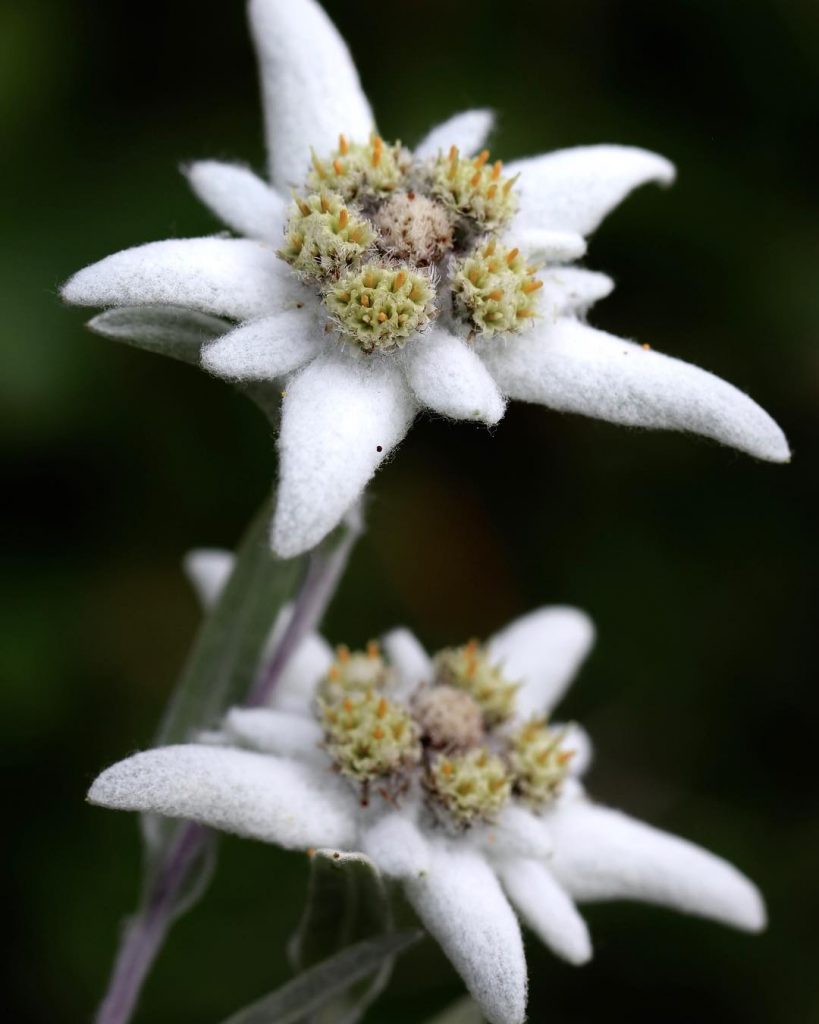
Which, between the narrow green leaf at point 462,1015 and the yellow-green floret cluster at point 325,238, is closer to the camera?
the yellow-green floret cluster at point 325,238

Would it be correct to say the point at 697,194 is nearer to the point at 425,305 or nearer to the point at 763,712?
the point at 763,712

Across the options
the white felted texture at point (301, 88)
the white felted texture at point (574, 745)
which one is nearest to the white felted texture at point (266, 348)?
the white felted texture at point (301, 88)

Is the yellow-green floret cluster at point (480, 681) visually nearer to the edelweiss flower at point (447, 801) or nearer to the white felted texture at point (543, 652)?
the edelweiss flower at point (447, 801)

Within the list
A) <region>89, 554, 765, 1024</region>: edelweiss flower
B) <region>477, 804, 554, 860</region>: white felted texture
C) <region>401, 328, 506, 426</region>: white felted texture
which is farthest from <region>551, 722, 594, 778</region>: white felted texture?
<region>401, 328, 506, 426</region>: white felted texture

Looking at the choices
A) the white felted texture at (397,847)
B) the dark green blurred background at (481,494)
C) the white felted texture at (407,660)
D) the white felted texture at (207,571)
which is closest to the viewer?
the white felted texture at (397,847)

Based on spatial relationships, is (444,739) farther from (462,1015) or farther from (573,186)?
(573,186)

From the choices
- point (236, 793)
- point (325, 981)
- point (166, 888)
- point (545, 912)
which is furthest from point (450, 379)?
point (166, 888)
